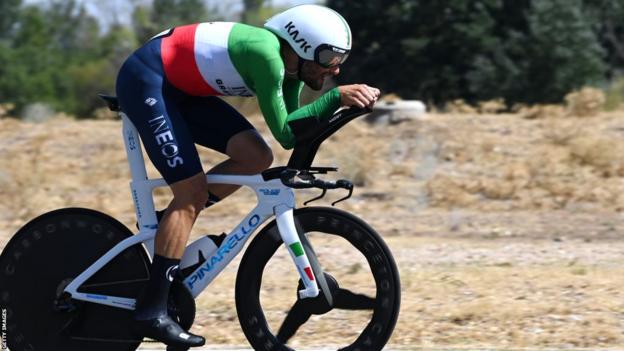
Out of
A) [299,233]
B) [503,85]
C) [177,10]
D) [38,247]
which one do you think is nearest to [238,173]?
[299,233]

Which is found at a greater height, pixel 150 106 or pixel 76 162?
pixel 150 106

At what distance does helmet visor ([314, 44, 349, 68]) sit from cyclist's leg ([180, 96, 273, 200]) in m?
0.61

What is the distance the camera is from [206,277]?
18.3 feet

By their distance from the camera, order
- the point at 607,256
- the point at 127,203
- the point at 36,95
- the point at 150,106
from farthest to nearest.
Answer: the point at 36,95
the point at 127,203
the point at 607,256
the point at 150,106

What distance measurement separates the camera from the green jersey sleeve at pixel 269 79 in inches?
204

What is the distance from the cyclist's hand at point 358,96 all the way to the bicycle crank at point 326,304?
2.82 feet

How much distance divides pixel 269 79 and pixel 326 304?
107 cm

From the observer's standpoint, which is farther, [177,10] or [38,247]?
[177,10]

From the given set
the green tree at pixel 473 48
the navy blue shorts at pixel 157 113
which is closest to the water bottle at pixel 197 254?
the navy blue shorts at pixel 157 113

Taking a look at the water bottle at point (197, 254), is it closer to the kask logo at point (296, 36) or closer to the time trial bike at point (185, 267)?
the time trial bike at point (185, 267)

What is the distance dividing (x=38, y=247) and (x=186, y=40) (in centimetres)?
126

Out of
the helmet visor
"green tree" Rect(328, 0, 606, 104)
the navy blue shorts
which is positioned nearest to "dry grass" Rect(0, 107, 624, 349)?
the navy blue shorts

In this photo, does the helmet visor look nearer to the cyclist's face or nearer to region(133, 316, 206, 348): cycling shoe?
the cyclist's face

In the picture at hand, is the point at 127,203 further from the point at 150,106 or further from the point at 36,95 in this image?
the point at 36,95
